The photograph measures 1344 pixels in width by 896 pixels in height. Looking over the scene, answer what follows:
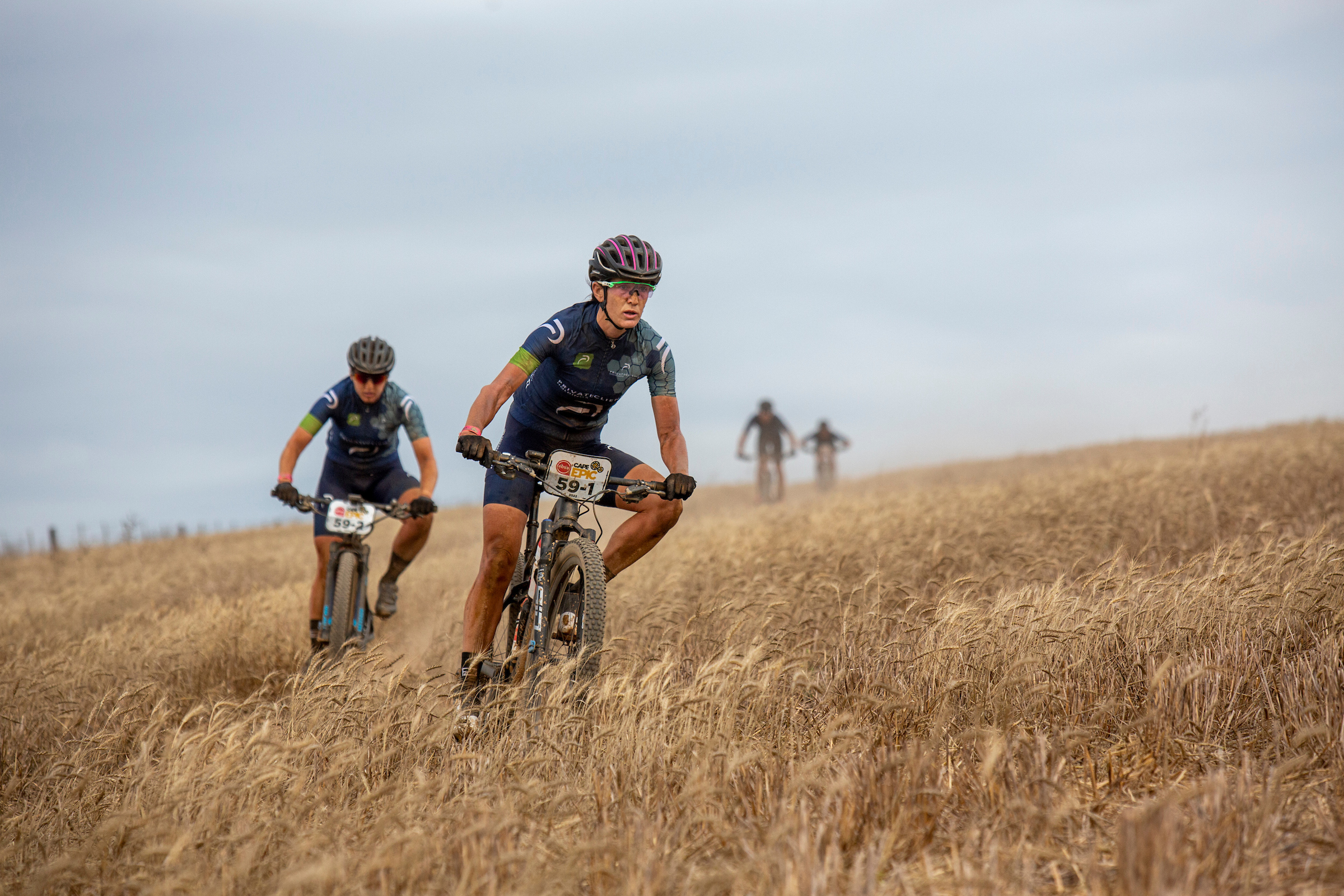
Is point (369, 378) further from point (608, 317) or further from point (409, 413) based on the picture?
point (608, 317)

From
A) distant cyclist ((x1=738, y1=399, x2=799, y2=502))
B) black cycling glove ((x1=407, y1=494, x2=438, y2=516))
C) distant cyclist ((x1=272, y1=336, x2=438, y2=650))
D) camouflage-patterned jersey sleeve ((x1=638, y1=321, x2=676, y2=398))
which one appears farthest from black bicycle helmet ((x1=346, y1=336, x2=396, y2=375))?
distant cyclist ((x1=738, y1=399, x2=799, y2=502))

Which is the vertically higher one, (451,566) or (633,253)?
(633,253)

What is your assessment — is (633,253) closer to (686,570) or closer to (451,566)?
(686,570)

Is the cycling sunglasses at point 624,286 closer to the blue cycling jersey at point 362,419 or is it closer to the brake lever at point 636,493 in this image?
the brake lever at point 636,493

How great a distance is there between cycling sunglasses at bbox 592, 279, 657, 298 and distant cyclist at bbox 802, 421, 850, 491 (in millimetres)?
20934

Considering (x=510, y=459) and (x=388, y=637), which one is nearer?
(x=510, y=459)

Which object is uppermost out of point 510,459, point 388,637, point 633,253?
point 633,253

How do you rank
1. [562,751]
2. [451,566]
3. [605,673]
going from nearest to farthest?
[562,751] < [605,673] < [451,566]

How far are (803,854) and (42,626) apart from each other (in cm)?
1249

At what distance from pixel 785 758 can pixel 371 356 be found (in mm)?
5445

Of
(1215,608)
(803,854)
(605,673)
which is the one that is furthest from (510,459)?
(1215,608)

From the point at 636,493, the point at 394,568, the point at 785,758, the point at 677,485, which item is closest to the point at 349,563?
the point at 394,568

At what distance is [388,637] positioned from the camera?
10.2 meters

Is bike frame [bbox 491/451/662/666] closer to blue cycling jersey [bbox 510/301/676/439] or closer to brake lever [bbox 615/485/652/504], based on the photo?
brake lever [bbox 615/485/652/504]
